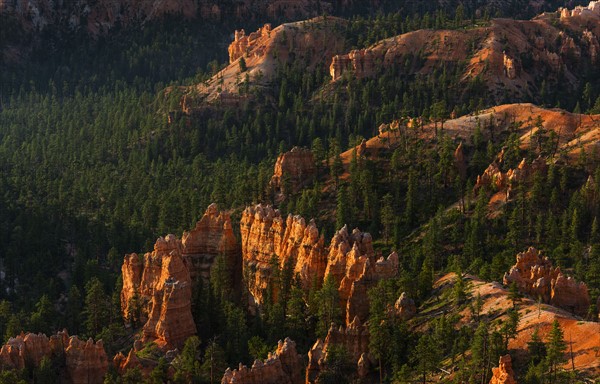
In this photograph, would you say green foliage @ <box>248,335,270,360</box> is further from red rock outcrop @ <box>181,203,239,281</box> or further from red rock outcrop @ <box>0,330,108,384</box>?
red rock outcrop @ <box>181,203,239,281</box>

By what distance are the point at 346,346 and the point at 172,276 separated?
25.6 m

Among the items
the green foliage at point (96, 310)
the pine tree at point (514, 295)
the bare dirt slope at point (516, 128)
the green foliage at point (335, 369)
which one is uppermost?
the bare dirt slope at point (516, 128)

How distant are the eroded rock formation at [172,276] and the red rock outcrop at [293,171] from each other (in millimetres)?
29511

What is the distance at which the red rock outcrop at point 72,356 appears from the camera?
92438mm

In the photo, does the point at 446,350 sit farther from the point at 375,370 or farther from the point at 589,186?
the point at 589,186

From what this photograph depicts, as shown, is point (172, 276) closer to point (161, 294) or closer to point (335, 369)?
point (161, 294)

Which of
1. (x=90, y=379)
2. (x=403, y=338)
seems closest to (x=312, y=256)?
(x=403, y=338)

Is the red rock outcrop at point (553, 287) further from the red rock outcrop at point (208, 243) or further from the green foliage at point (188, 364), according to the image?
the red rock outcrop at point (208, 243)

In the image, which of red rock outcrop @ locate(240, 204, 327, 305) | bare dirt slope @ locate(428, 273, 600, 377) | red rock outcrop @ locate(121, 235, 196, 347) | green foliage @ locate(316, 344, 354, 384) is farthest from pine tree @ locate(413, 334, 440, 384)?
red rock outcrop @ locate(121, 235, 196, 347)

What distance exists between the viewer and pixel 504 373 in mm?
71000

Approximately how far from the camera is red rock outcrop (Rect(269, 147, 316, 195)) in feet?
492

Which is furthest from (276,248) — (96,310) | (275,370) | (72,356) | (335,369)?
(335,369)

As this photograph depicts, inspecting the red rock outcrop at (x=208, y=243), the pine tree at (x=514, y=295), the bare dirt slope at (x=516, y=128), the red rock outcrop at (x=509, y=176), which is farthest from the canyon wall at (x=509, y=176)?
the pine tree at (x=514, y=295)

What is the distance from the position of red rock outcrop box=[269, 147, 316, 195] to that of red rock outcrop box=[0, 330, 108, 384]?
6036 cm
